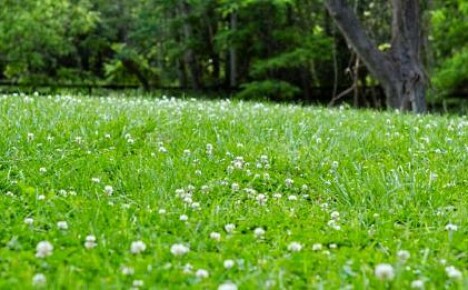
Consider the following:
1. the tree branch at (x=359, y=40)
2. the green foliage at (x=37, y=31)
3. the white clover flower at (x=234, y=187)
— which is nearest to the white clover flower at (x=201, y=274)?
the white clover flower at (x=234, y=187)

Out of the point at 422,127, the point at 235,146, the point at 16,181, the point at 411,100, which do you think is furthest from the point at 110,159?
the point at 411,100

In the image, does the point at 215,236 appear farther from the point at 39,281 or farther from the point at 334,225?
the point at 39,281

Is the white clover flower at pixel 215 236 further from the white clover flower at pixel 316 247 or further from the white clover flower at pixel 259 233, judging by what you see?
the white clover flower at pixel 316 247

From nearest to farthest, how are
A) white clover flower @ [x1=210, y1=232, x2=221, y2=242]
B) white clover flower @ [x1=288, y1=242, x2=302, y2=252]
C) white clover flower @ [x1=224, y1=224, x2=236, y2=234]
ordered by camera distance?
white clover flower @ [x1=288, y1=242, x2=302, y2=252], white clover flower @ [x1=210, y1=232, x2=221, y2=242], white clover flower @ [x1=224, y1=224, x2=236, y2=234]

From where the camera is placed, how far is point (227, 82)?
979 inches

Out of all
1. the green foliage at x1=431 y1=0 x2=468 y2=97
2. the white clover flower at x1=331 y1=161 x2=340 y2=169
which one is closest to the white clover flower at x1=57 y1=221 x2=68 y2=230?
the white clover flower at x1=331 y1=161 x2=340 y2=169

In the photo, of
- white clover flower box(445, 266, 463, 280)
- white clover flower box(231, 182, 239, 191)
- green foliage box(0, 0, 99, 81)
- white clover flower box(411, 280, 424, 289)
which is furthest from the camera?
green foliage box(0, 0, 99, 81)

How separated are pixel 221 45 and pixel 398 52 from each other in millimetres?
10490

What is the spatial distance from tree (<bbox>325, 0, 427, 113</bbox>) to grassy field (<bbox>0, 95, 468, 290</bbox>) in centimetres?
606

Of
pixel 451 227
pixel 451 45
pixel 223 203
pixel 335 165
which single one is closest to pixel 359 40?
pixel 335 165

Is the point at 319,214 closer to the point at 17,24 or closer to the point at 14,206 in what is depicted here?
the point at 14,206

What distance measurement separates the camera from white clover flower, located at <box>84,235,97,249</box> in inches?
99.5

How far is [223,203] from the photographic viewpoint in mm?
3545

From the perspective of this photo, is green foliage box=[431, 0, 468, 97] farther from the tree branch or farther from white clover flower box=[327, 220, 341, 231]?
white clover flower box=[327, 220, 341, 231]
